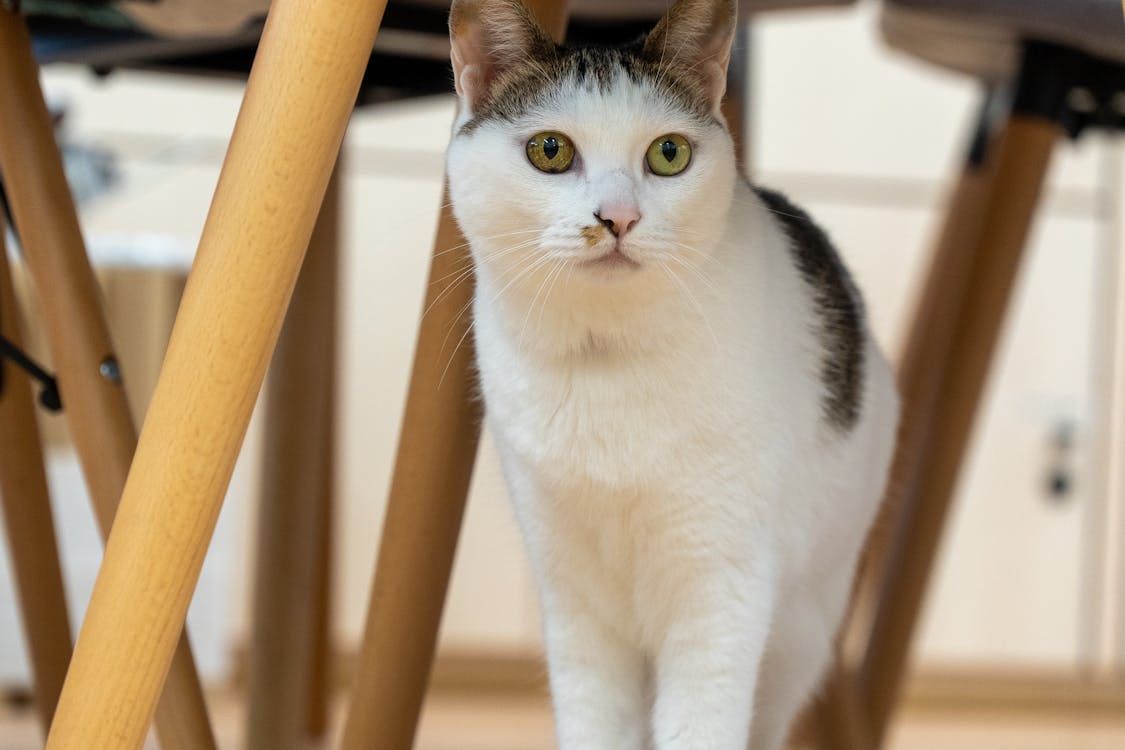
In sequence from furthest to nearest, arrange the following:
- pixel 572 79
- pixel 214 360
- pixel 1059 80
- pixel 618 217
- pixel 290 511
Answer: pixel 290 511 → pixel 1059 80 → pixel 572 79 → pixel 618 217 → pixel 214 360

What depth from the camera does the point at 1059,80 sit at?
4.54 ft

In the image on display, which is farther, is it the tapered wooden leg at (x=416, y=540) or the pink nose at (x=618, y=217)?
the tapered wooden leg at (x=416, y=540)

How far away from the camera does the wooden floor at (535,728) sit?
2119 mm

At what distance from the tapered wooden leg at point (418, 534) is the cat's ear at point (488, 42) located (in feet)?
0.16

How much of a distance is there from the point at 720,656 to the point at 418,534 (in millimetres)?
228

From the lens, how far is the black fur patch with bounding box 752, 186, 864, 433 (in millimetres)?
1005

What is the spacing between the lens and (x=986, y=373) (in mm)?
1469

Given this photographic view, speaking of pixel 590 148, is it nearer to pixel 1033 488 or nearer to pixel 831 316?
pixel 831 316

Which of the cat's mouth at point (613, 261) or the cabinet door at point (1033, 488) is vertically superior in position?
the cat's mouth at point (613, 261)

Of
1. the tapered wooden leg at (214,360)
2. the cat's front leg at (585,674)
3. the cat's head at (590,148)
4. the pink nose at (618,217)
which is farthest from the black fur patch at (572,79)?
the cat's front leg at (585,674)

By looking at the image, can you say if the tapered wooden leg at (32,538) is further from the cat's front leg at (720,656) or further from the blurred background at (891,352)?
the blurred background at (891,352)

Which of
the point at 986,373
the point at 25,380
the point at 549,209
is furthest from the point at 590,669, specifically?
the point at 986,373

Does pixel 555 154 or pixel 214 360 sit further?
pixel 555 154

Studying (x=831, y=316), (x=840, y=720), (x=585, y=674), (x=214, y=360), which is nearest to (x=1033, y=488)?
(x=840, y=720)
